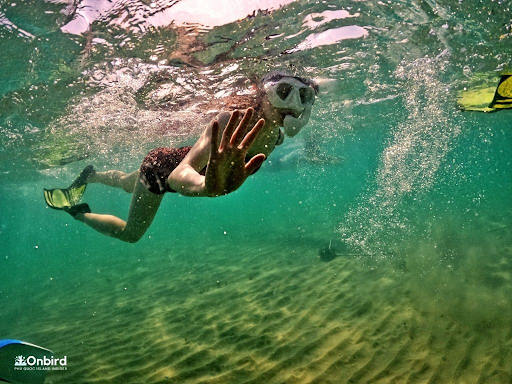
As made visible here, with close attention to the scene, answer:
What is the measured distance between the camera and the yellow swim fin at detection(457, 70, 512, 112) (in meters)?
6.27

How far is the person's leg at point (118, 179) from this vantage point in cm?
726

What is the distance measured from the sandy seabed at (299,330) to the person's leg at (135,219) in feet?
9.21

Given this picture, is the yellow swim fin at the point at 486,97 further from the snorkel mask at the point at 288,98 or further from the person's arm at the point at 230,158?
the person's arm at the point at 230,158

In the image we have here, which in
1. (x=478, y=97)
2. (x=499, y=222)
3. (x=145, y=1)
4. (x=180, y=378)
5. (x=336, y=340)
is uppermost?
(x=145, y=1)

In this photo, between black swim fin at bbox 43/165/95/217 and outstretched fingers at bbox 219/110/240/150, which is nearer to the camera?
outstretched fingers at bbox 219/110/240/150

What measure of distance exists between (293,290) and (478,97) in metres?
20.2

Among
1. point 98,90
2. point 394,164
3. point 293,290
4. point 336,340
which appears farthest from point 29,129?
point 394,164

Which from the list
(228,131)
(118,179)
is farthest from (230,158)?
(118,179)

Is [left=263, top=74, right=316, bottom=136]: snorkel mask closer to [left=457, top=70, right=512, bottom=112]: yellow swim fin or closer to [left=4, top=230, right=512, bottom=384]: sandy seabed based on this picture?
[left=4, top=230, right=512, bottom=384]: sandy seabed

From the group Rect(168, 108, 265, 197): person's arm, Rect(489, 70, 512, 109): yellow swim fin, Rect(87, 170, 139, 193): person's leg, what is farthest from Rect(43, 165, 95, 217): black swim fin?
Rect(489, 70, 512, 109): yellow swim fin

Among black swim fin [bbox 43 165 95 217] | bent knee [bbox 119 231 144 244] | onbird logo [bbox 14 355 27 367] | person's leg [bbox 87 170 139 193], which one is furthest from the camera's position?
black swim fin [bbox 43 165 95 217]

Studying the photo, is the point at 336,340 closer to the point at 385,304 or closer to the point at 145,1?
the point at 385,304

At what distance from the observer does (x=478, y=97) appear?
20250 millimetres

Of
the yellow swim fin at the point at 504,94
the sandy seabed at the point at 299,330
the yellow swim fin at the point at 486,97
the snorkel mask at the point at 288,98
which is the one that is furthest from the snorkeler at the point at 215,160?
the yellow swim fin at the point at 486,97
